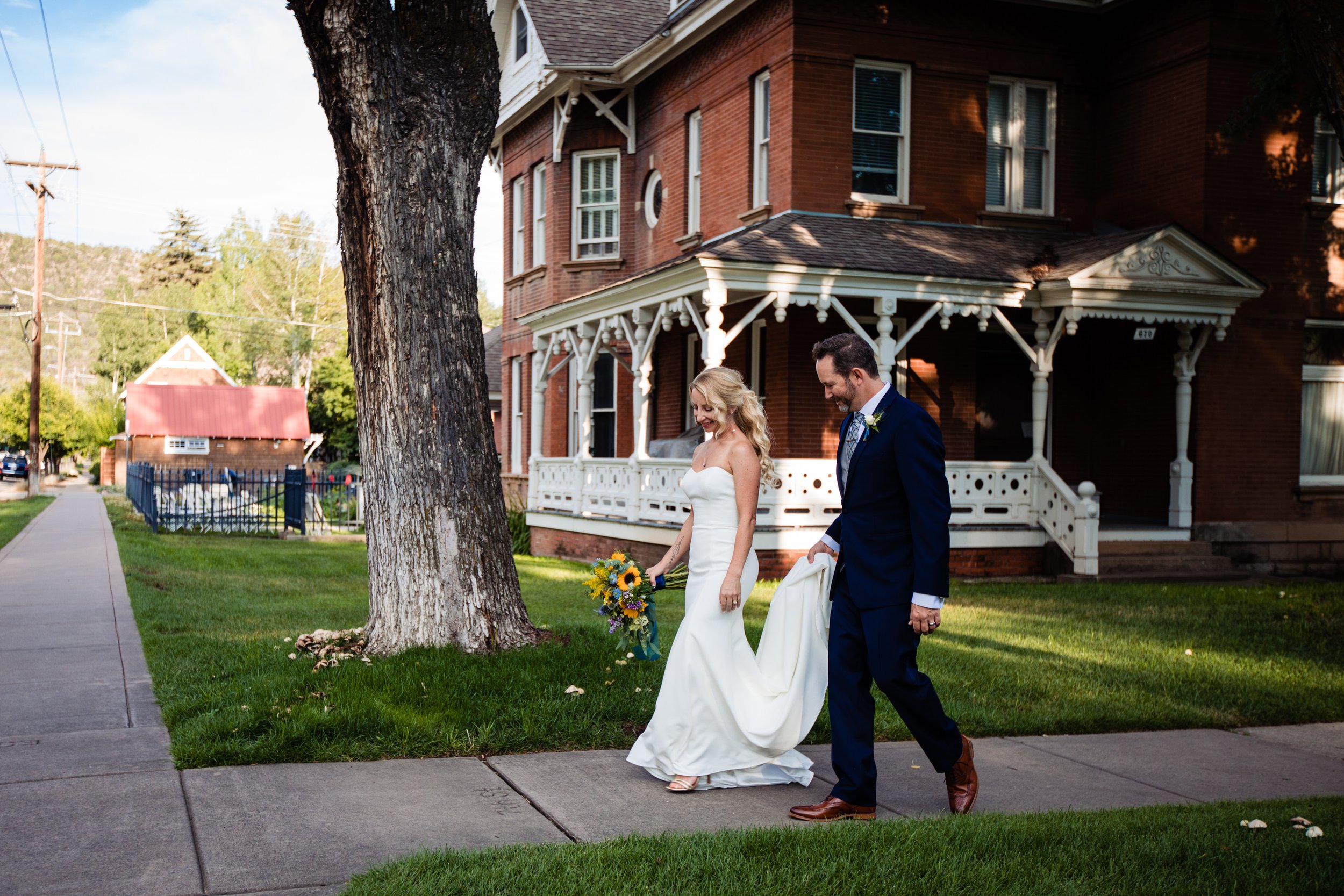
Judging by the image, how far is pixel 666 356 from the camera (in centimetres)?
2088

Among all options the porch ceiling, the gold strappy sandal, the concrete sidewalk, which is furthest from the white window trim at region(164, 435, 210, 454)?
the gold strappy sandal

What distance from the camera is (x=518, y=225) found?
26.7m

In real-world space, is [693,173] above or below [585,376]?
above

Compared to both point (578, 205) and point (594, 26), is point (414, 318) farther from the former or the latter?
point (594, 26)

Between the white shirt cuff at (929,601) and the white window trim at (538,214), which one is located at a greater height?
the white window trim at (538,214)

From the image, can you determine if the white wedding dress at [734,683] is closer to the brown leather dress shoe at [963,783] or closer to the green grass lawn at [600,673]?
the brown leather dress shoe at [963,783]

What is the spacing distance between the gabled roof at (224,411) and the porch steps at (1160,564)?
45.3 meters

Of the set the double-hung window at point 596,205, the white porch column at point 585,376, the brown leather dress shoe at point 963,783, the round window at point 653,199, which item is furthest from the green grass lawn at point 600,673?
the double-hung window at point 596,205

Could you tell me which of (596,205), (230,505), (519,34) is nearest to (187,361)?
(230,505)

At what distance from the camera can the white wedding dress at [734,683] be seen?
5797 mm

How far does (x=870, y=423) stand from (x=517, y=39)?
74.3 ft

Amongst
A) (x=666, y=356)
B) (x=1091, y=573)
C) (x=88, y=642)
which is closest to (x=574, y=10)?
(x=666, y=356)

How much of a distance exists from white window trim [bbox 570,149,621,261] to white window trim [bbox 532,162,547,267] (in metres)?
1.45

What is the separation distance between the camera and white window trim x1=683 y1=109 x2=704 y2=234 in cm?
2028
